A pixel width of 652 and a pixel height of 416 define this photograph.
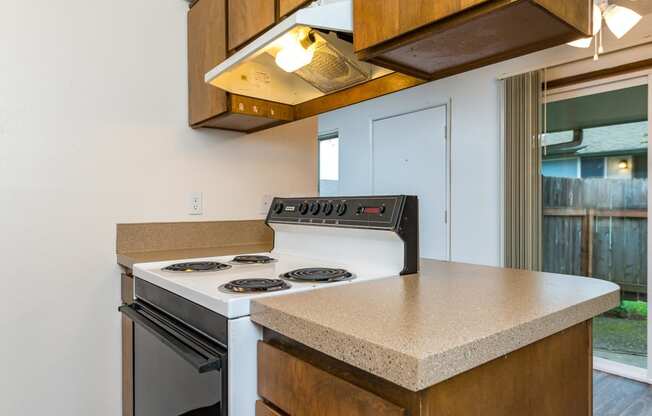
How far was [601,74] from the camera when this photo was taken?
9.07ft

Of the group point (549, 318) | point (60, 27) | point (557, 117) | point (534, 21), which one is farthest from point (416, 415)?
point (557, 117)

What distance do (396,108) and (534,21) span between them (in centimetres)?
309

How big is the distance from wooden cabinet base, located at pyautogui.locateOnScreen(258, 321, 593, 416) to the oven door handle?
0.33 ft

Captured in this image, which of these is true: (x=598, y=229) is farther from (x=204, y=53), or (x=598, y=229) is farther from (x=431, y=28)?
(x=204, y=53)

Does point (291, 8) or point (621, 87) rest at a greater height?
point (621, 87)

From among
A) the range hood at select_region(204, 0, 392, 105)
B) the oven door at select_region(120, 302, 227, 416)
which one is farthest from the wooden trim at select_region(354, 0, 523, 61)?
the oven door at select_region(120, 302, 227, 416)

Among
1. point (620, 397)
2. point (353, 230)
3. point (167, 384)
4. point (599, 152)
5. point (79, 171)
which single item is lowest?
point (620, 397)

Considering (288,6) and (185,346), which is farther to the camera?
(288,6)

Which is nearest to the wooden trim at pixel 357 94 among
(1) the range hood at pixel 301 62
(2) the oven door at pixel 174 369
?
(1) the range hood at pixel 301 62

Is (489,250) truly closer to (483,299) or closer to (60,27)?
(483,299)

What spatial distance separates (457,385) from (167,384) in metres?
0.92

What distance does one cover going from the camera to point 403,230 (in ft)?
3.97

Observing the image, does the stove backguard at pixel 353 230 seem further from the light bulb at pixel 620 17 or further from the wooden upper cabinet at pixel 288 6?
the light bulb at pixel 620 17

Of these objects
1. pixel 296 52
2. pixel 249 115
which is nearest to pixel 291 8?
pixel 296 52
